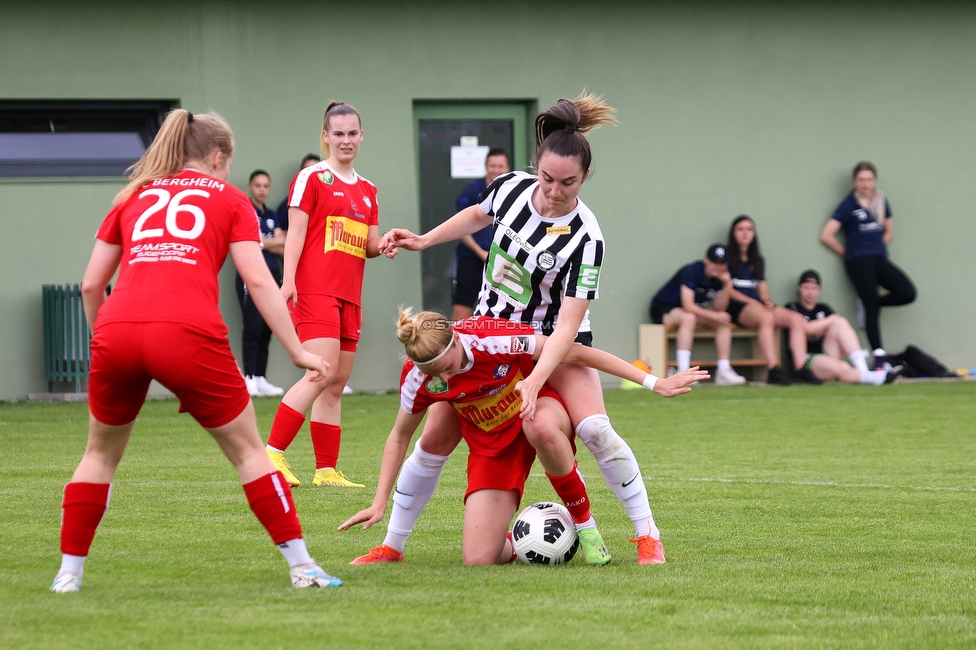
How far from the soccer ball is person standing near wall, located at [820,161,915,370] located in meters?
10.6

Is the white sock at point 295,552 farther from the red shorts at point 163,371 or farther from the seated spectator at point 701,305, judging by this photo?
the seated spectator at point 701,305

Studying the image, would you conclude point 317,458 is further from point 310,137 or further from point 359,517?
point 310,137

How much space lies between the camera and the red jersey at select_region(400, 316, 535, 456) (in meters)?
4.57

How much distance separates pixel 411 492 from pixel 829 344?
10.7 metres

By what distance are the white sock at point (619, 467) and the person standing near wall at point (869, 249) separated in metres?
10.5

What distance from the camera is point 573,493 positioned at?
4.79m

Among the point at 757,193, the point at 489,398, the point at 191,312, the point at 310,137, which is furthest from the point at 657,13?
the point at 191,312

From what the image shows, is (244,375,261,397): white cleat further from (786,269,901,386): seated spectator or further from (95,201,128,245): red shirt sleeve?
(95,201,128,245): red shirt sleeve

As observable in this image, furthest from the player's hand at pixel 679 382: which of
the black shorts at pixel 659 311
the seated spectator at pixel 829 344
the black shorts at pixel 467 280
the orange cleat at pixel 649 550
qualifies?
the seated spectator at pixel 829 344

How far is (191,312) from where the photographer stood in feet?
12.3

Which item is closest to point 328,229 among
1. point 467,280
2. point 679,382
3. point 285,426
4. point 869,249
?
point 285,426

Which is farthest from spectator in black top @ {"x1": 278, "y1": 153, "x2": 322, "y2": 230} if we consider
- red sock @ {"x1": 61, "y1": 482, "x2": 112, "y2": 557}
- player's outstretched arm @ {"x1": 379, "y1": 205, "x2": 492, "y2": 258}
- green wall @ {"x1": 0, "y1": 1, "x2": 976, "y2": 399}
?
red sock @ {"x1": 61, "y1": 482, "x2": 112, "y2": 557}

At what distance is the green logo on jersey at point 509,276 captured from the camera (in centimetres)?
497

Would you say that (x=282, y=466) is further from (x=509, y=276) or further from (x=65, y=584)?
(x=65, y=584)
